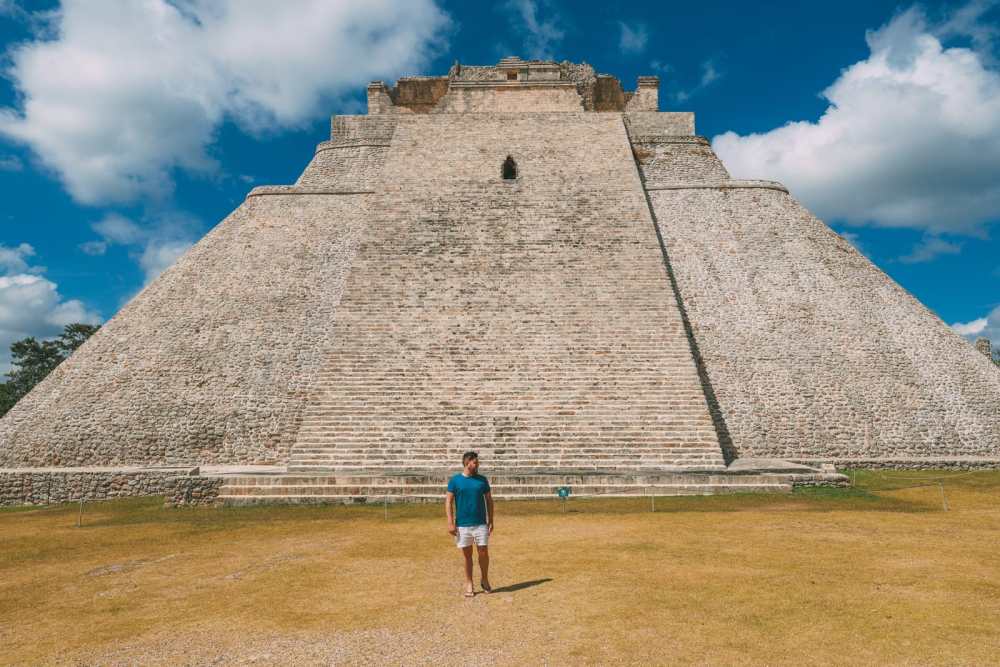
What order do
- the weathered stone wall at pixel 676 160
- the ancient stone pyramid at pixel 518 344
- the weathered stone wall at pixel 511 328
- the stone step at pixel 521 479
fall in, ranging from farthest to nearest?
the weathered stone wall at pixel 676 160 → the ancient stone pyramid at pixel 518 344 → the weathered stone wall at pixel 511 328 → the stone step at pixel 521 479

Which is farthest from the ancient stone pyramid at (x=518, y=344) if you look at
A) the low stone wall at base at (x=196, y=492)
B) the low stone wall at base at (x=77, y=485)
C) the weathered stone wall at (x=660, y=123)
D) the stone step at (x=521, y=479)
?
the weathered stone wall at (x=660, y=123)

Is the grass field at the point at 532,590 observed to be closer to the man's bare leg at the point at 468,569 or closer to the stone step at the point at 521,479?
the man's bare leg at the point at 468,569

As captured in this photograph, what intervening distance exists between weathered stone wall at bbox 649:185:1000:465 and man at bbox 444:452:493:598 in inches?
298

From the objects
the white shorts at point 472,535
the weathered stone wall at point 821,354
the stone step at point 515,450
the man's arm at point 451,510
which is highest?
the weathered stone wall at point 821,354

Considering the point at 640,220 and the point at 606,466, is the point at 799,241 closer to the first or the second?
the point at 640,220

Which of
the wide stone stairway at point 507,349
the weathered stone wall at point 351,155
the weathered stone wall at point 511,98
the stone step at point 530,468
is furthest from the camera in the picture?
the weathered stone wall at point 511,98

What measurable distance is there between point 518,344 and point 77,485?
7436mm

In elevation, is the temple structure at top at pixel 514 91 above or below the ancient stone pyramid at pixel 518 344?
above

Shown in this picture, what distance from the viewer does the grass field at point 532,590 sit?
3.16 metres

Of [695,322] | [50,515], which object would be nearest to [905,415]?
[695,322]

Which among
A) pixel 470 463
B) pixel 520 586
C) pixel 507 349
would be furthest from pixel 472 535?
pixel 507 349

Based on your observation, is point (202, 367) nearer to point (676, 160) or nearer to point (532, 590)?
point (532, 590)

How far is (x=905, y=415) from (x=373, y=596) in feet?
34.6

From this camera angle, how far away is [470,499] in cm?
399
